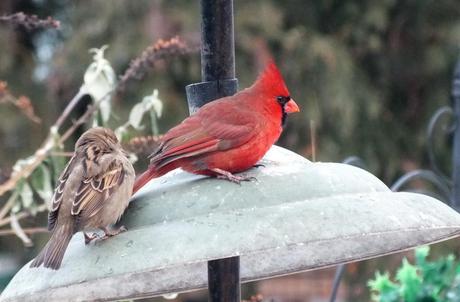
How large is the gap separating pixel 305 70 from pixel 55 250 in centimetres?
490

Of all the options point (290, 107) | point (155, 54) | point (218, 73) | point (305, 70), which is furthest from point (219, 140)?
point (305, 70)

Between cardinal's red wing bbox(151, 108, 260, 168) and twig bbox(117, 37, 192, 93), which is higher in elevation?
twig bbox(117, 37, 192, 93)

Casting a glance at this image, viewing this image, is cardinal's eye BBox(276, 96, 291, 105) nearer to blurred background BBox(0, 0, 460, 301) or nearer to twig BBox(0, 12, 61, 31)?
twig BBox(0, 12, 61, 31)

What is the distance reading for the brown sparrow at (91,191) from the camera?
2.05 m

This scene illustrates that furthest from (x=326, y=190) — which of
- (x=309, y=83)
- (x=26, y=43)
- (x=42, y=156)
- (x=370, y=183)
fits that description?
(x=26, y=43)

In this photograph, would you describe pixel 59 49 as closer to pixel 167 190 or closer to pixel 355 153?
pixel 355 153

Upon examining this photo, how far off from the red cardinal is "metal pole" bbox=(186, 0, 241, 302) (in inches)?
1.8

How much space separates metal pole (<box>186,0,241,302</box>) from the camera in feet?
6.72

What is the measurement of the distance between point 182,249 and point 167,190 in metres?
0.29

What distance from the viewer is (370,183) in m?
1.93

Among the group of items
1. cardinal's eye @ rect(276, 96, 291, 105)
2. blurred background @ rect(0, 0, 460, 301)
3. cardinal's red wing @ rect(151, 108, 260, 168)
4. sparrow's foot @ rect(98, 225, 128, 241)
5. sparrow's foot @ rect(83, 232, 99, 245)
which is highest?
cardinal's eye @ rect(276, 96, 291, 105)

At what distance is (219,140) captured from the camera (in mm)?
2137

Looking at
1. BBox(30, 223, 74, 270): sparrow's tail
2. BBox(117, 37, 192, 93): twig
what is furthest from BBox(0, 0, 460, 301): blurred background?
BBox(30, 223, 74, 270): sparrow's tail

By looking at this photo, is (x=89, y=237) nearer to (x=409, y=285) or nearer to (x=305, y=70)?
(x=409, y=285)
